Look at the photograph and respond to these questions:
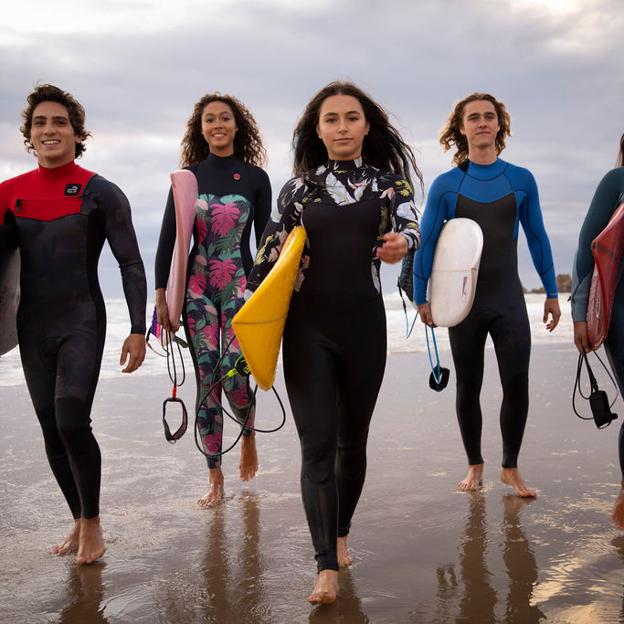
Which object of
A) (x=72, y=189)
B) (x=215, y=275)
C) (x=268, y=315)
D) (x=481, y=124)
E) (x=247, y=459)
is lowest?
(x=247, y=459)

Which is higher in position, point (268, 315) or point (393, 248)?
point (393, 248)

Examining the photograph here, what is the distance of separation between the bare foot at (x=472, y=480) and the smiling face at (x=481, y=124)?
192 centimetres

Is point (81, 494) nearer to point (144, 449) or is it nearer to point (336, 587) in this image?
point (336, 587)

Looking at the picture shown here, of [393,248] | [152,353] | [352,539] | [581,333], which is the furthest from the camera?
[152,353]

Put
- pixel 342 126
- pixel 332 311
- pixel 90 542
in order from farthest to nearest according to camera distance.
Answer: pixel 90 542
pixel 342 126
pixel 332 311

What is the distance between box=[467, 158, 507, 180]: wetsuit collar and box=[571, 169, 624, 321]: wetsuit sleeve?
1.17 m

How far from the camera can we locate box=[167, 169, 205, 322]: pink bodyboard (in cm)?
500

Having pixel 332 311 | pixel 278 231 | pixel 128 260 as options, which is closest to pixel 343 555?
pixel 332 311

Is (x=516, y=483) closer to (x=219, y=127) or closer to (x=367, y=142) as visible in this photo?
(x=367, y=142)

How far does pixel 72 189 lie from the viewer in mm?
4020

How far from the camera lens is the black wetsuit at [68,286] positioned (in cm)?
388

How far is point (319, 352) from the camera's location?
11.2ft

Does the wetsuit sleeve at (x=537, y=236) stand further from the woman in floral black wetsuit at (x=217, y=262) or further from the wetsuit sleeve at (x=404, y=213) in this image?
the wetsuit sleeve at (x=404, y=213)

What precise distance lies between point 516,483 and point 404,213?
7.00ft
